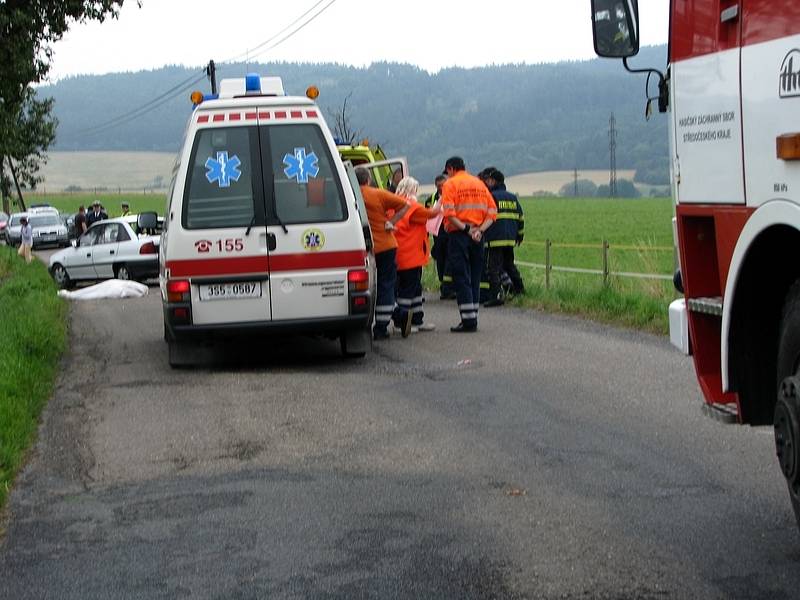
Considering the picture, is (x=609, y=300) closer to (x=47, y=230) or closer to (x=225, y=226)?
(x=225, y=226)

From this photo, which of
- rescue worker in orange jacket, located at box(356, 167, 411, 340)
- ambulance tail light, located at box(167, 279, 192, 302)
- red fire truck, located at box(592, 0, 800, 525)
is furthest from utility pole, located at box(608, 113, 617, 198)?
red fire truck, located at box(592, 0, 800, 525)

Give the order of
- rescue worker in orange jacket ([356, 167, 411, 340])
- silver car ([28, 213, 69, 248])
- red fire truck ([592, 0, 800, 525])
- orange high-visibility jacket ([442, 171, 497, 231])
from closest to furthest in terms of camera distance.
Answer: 1. red fire truck ([592, 0, 800, 525])
2. rescue worker in orange jacket ([356, 167, 411, 340])
3. orange high-visibility jacket ([442, 171, 497, 231])
4. silver car ([28, 213, 69, 248])

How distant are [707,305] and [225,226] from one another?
281 inches

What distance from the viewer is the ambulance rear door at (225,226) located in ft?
39.6

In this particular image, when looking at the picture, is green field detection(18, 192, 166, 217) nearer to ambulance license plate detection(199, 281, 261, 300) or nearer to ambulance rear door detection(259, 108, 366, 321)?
ambulance rear door detection(259, 108, 366, 321)

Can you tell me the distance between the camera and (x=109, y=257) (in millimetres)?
29141

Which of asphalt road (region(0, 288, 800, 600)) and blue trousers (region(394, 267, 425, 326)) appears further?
blue trousers (region(394, 267, 425, 326))

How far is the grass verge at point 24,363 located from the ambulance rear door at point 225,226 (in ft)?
5.03

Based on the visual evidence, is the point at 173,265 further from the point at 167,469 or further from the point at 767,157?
the point at 767,157

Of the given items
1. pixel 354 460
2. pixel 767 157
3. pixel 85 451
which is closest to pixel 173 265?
pixel 85 451

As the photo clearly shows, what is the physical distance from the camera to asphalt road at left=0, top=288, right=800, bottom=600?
5.41m

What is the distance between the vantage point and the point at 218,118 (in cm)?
1233

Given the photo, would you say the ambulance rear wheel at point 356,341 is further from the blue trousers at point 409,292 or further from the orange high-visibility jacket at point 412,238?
the orange high-visibility jacket at point 412,238

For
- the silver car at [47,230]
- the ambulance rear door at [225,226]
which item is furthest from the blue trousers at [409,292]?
the silver car at [47,230]
